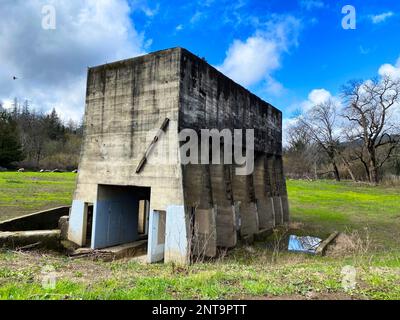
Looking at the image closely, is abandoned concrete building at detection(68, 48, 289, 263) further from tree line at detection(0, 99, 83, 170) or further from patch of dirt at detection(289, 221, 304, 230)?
tree line at detection(0, 99, 83, 170)

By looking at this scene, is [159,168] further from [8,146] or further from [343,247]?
[8,146]

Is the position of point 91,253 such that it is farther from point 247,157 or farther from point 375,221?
point 375,221

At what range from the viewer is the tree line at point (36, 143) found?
48.9 metres

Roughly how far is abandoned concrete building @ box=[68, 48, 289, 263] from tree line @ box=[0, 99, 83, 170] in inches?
1604

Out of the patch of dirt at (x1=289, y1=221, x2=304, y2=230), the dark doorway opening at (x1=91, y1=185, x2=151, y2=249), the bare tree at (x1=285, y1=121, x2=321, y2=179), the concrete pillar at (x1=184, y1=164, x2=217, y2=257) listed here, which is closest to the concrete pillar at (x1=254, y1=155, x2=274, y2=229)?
the patch of dirt at (x1=289, y1=221, x2=304, y2=230)

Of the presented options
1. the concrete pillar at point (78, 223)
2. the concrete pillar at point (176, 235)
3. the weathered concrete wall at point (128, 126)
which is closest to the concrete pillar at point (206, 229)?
the concrete pillar at point (176, 235)

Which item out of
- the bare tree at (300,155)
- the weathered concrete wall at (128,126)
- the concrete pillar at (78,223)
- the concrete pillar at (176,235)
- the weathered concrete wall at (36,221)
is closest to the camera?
the concrete pillar at (176,235)

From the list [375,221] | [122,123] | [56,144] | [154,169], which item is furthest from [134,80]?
[56,144]

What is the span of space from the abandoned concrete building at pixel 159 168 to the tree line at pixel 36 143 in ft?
134

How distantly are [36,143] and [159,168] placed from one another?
60.2 meters

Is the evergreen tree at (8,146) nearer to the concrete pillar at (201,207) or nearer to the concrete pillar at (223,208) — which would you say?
the concrete pillar at (223,208)

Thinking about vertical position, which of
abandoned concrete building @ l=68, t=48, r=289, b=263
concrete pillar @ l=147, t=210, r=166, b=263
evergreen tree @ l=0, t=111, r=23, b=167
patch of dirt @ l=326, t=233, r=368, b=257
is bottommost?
patch of dirt @ l=326, t=233, r=368, b=257

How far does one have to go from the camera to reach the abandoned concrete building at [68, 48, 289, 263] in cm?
1198

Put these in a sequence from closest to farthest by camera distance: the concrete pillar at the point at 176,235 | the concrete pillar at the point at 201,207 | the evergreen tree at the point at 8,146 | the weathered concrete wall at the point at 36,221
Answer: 1. the concrete pillar at the point at 176,235
2. the concrete pillar at the point at 201,207
3. the weathered concrete wall at the point at 36,221
4. the evergreen tree at the point at 8,146
